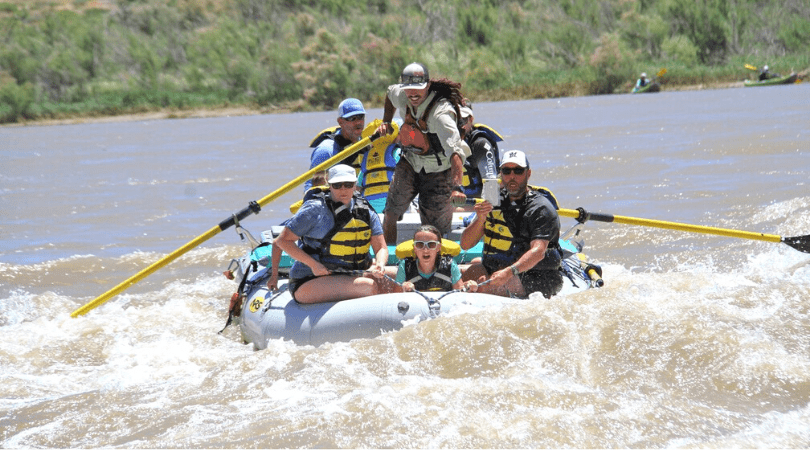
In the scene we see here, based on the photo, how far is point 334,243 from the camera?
5.96 meters

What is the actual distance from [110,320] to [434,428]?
3.73 meters

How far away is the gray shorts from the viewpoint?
6746 millimetres

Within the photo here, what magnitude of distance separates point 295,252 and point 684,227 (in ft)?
9.99

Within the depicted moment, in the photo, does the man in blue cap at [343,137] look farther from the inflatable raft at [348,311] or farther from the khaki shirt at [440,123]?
the inflatable raft at [348,311]

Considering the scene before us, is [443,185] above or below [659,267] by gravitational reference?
above

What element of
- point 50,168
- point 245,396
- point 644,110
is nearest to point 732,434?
point 245,396

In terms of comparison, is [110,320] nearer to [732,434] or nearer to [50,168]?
[732,434]

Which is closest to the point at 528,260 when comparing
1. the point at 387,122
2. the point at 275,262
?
the point at 275,262

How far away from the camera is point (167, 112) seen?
3847cm

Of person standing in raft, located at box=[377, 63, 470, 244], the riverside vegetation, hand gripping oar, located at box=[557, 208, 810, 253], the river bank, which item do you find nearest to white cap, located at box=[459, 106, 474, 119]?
person standing in raft, located at box=[377, 63, 470, 244]

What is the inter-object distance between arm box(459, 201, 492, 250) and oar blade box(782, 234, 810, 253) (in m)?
2.80

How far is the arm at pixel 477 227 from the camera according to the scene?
5.85m

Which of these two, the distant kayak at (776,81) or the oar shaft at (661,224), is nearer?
the oar shaft at (661,224)

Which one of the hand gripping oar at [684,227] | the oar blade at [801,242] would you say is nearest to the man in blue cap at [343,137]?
the hand gripping oar at [684,227]
